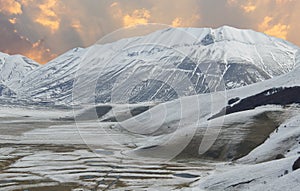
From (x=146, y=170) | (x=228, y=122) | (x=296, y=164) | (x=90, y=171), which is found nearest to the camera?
(x=296, y=164)

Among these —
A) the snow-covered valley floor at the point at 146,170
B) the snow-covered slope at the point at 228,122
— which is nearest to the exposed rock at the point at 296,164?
the snow-covered valley floor at the point at 146,170

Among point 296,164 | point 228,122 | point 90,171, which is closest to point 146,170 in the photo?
point 90,171

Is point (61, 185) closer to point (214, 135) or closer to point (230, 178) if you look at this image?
point (230, 178)

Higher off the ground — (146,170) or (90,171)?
(90,171)

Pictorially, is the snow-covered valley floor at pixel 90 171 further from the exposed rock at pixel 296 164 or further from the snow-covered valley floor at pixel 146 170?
the exposed rock at pixel 296 164

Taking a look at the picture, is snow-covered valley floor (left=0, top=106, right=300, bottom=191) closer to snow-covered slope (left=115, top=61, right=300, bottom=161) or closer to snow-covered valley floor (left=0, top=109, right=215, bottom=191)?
snow-covered valley floor (left=0, top=109, right=215, bottom=191)

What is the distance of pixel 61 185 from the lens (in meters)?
66.5

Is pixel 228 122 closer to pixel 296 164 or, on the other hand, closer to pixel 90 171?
pixel 90 171

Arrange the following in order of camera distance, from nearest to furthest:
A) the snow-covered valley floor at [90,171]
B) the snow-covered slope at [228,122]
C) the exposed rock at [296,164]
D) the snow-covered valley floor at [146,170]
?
the exposed rock at [296,164]
the snow-covered valley floor at [146,170]
the snow-covered valley floor at [90,171]
the snow-covered slope at [228,122]

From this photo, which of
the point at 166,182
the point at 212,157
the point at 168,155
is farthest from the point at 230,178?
the point at 168,155

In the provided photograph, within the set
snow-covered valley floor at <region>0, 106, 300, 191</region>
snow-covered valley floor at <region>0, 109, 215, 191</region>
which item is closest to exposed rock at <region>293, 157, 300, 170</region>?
snow-covered valley floor at <region>0, 106, 300, 191</region>

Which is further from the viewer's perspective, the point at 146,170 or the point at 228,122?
the point at 228,122

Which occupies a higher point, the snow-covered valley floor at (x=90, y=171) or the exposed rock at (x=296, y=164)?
the snow-covered valley floor at (x=90, y=171)

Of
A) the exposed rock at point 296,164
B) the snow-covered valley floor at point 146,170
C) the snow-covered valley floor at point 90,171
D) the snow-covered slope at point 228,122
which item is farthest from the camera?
the snow-covered slope at point 228,122
